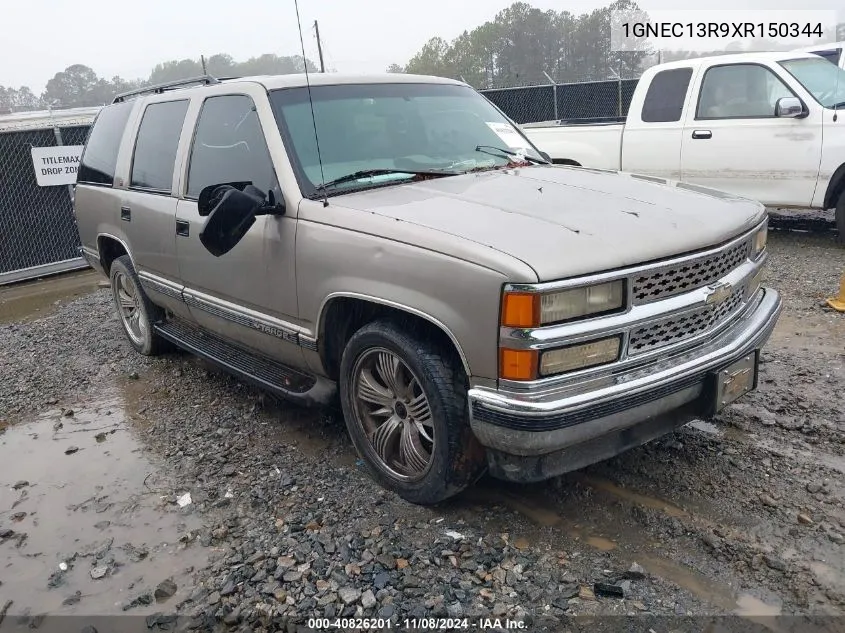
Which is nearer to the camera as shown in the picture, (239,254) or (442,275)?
(442,275)

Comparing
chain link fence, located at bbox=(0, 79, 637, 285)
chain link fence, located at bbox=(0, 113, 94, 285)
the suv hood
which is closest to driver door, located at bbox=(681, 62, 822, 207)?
chain link fence, located at bbox=(0, 79, 637, 285)

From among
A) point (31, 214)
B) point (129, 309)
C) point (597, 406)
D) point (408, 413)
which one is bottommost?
point (129, 309)

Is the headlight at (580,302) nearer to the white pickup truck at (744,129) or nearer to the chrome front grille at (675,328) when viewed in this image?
the chrome front grille at (675,328)

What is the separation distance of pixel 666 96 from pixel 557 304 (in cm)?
643

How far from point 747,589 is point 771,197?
587 centimetres

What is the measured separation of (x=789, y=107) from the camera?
699 centimetres

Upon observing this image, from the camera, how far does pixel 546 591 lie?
104 inches

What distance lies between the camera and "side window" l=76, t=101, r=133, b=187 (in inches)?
210

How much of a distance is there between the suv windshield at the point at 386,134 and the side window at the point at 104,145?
2.14 metres

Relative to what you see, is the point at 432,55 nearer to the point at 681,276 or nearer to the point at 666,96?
the point at 666,96

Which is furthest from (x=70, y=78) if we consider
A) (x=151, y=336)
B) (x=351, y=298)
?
(x=351, y=298)

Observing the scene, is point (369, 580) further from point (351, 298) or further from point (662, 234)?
point (662, 234)

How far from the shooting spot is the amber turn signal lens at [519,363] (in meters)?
2.55

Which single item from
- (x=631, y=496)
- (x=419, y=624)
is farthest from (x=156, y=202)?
(x=631, y=496)
